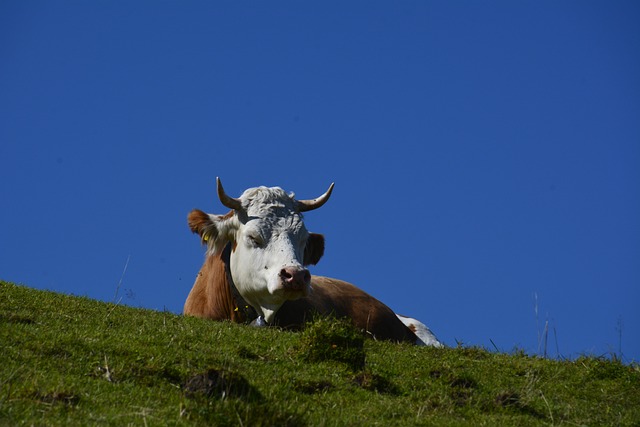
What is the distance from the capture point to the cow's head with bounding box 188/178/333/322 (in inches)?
567

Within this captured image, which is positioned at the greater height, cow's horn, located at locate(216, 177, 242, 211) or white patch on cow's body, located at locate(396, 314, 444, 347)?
cow's horn, located at locate(216, 177, 242, 211)

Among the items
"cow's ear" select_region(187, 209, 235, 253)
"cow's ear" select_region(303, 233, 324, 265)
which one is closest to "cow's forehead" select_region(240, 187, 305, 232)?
"cow's ear" select_region(187, 209, 235, 253)

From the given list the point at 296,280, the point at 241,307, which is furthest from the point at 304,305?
the point at 296,280

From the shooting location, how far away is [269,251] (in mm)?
14938

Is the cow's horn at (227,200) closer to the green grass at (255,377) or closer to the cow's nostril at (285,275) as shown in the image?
the cow's nostril at (285,275)

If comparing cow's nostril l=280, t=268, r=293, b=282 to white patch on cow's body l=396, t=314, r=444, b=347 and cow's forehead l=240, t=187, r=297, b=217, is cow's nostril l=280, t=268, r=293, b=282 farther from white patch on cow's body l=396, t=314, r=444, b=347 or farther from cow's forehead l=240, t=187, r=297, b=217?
white patch on cow's body l=396, t=314, r=444, b=347

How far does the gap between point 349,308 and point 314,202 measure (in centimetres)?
201

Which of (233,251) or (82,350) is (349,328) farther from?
(233,251)

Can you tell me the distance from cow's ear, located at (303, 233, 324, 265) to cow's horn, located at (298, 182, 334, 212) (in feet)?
1.57

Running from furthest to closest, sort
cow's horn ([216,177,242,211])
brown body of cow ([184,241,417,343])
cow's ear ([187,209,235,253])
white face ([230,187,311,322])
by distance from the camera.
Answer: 1. cow's ear ([187,209,235,253])
2. cow's horn ([216,177,242,211])
3. brown body of cow ([184,241,417,343])
4. white face ([230,187,311,322])

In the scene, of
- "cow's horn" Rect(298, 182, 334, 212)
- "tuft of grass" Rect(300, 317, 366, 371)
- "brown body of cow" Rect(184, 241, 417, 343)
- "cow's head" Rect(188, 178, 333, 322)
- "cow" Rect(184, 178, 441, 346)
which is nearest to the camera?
"tuft of grass" Rect(300, 317, 366, 371)

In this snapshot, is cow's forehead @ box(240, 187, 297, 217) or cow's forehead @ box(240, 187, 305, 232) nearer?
cow's forehead @ box(240, 187, 305, 232)

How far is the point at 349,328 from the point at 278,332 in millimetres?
1925

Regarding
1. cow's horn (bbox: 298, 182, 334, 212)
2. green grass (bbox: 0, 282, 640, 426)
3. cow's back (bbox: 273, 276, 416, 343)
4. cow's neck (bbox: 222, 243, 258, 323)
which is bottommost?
green grass (bbox: 0, 282, 640, 426)
